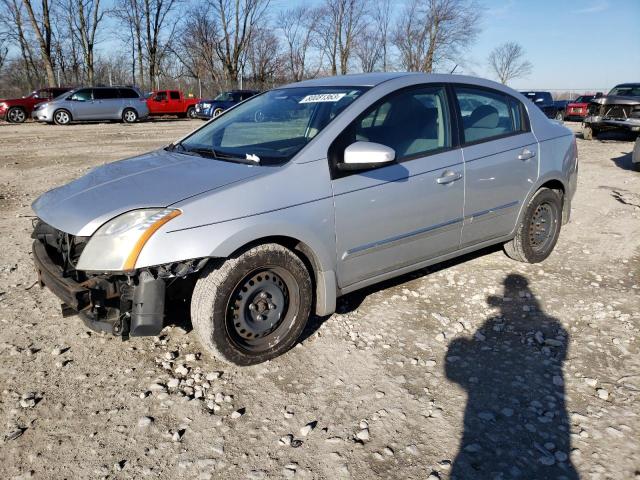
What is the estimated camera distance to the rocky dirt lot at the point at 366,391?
2367mm

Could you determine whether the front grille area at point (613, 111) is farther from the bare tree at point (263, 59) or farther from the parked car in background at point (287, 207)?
the bare tree at point (263, 59)

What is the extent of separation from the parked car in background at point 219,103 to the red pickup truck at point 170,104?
43.7 inches

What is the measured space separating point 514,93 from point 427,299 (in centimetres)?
204

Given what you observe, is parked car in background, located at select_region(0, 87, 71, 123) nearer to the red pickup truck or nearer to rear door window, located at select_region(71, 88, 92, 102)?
rear door window, located at select_region(71, 88, 92, 102)

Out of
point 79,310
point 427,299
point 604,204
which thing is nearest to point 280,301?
point 79,310

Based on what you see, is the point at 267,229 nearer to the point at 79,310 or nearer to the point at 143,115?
the point at 79,310

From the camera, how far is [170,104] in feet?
89.8

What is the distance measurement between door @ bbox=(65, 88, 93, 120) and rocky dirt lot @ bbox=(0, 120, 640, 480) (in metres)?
19.9

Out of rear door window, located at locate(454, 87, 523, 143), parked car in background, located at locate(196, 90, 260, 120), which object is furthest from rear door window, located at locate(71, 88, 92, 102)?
rear door window, located at locate(454, 87, 523, 143)

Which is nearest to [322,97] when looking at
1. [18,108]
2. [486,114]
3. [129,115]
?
[486,114]

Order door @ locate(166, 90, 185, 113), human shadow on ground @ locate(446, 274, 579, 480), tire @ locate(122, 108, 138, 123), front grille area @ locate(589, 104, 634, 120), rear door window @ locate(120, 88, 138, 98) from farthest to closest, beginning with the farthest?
door @ locate(166, 90, 185, 113) → tire @ locate(122, 108, 138, 123) → rear door window @ locate(120, 88, 138, 98) → front grille area @ locate(589, 104, 634, 120) → human shadow on ground @ locate(446, 274, 579, 480)

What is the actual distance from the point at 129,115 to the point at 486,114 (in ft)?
73.4

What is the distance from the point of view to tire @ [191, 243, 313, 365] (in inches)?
113

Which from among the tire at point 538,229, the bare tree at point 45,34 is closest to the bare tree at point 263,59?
the bare tree at point 45,34
